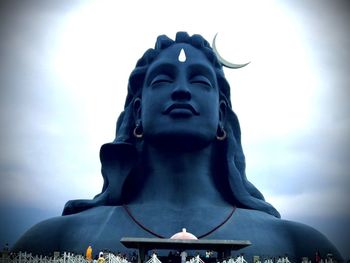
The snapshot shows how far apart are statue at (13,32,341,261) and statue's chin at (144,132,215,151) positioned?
1.3 inches

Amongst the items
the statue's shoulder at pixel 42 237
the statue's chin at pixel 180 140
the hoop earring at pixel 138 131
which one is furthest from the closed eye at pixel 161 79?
the statue's shoulder at pixel 42 237

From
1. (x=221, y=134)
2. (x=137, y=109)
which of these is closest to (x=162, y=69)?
(x=137, y=109)

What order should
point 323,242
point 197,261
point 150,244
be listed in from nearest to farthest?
point 197,261 < point 150,244 < point 323,242

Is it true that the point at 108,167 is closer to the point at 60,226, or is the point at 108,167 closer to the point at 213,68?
the point at 60,226

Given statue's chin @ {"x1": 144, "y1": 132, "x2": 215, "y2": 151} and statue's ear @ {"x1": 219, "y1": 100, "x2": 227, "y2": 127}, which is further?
statue's ear @ {"x1": 219, "y1": 100, "x2": 227, "y2": 127}

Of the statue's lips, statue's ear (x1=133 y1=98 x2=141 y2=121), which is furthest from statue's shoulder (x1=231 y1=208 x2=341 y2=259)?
statue's ear (x1=133 y1=98 x2=141 y2=121)

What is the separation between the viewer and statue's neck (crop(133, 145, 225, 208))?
16703mm

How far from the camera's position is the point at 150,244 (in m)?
11.6

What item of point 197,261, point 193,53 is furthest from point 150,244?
point 193,53

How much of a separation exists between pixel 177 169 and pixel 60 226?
155 inches

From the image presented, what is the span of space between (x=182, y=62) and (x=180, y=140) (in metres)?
2.51

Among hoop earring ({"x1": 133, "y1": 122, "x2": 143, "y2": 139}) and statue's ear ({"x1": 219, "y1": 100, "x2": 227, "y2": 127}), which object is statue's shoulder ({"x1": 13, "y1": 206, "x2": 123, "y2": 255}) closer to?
hoop earring ({"x1": 133, "y1": 122, "x2": 143, "y2": 139})

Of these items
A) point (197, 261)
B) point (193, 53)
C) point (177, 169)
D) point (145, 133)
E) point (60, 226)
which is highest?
point (193, 53)

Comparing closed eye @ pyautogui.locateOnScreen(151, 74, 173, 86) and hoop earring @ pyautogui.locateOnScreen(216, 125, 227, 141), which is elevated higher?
closed eye @ pyautogui.locateOnScreen(151, 74, 173, 86)
